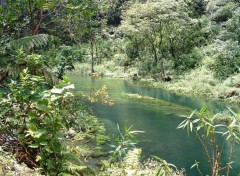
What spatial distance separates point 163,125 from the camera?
14062mm

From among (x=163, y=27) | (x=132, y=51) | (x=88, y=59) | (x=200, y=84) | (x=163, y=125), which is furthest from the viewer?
(x=132, y=51)

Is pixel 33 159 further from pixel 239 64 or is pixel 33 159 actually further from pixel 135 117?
pixel 239 64

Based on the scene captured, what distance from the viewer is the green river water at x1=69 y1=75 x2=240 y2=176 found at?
10031mm

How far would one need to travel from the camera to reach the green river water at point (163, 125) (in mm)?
10031

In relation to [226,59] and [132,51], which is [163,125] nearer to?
[226,59]

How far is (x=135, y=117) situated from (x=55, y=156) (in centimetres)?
1128

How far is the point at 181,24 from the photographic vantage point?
106ft

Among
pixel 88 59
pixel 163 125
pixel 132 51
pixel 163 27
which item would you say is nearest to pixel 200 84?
pixel 163 27

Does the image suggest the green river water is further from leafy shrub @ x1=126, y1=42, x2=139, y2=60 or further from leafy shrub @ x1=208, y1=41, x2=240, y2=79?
leafy shrub @ x1=126, y1=42, x2=139, y2=60

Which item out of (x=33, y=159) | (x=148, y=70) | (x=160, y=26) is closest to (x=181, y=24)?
(x=160, y=26)

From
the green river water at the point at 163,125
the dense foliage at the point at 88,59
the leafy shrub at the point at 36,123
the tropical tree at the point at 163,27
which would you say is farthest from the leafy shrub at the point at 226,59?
the leafy shrub at the point at 36,123

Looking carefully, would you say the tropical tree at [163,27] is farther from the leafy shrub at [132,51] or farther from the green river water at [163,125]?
the green river water at [163,125]

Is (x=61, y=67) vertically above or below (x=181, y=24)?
below

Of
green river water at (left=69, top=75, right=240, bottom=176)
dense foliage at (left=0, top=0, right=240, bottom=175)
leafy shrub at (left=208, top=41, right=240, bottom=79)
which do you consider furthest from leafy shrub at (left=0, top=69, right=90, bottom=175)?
leafy shrub at (left=208, top=41, right=240, bottom=79)
